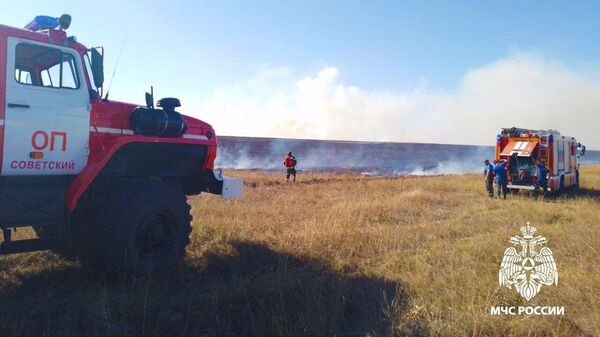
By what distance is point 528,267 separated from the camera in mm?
5496

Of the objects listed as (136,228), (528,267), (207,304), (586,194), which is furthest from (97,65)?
(586,194)

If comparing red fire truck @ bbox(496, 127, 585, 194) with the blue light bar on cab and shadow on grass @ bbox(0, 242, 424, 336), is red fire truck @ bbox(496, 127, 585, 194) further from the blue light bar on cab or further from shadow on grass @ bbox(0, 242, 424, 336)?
the blue light bar on cab

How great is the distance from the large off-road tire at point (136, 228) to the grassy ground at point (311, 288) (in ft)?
0.82

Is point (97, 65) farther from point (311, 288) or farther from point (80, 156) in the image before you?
point (311, 288)

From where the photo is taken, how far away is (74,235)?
16.8 ft

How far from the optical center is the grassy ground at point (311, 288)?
3.86 meters

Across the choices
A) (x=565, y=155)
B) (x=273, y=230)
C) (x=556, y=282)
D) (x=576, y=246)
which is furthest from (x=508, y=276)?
(x=565, y=155)

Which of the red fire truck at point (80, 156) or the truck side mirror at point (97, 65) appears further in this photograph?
the truck side mirror at point (97, 65)

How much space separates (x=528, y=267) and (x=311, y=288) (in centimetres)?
287

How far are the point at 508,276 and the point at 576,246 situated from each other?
6.65ft

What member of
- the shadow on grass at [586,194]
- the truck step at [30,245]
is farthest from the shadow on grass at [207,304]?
the shadow on grass at [586,194]

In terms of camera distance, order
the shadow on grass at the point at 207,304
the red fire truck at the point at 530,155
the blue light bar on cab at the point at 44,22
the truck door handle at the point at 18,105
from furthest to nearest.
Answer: the red fire truck at the point at 530,155 < the blue light bar on cab at the point at 44,22 < the truck door handle at the point at 18,105 < the shadow on grass at the point at 207,304

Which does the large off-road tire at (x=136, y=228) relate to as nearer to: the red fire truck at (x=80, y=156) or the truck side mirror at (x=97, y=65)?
the red fire truck at (x=80, y=156)

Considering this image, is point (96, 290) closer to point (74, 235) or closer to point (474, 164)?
point (74, 235)
